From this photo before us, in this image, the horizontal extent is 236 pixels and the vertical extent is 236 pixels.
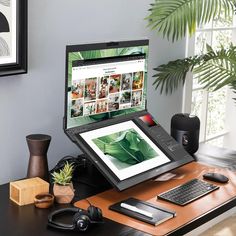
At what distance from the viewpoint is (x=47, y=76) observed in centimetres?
233

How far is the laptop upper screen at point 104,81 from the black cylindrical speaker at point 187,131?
0.26 m

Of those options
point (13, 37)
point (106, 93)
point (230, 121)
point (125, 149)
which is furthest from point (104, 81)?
point (230, 121)

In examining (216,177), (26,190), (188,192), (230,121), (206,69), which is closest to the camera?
(26,190)

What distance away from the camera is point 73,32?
2.40 m

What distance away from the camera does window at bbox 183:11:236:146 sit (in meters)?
3.18

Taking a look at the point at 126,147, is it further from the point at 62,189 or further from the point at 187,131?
the point at 187,131

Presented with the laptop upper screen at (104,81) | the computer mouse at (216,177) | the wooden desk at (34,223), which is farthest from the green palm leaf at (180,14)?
the wooden desk at (34,223)

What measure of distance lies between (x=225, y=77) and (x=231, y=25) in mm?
859

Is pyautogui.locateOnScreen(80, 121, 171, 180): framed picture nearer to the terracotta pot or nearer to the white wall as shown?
the terracotta pot

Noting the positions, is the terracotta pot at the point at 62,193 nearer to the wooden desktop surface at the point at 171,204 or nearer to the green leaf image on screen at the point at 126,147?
the wooden desktop surface at the point at 171,204

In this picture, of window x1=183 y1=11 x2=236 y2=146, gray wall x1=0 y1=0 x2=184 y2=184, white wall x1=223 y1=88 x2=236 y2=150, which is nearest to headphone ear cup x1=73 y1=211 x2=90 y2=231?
gray wall x1=0 y1=0 x2=184 y2=184

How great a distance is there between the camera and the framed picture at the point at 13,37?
2100 mm

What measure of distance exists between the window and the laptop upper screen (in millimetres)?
825

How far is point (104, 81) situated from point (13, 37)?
0.38 m
